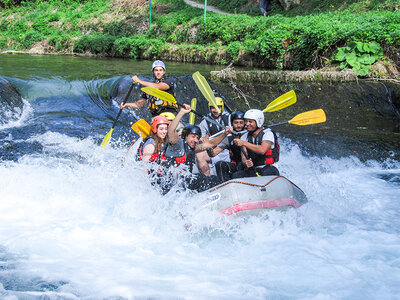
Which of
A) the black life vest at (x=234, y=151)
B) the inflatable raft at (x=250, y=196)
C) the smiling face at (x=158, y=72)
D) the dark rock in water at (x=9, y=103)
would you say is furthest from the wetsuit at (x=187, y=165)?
the dark rock in water at (x=9, y=103)

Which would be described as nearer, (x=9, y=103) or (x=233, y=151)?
(x=233, y=151)

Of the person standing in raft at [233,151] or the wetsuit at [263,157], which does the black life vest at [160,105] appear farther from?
the wetsuit at [263,157]

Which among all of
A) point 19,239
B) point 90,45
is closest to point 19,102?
point 19,239

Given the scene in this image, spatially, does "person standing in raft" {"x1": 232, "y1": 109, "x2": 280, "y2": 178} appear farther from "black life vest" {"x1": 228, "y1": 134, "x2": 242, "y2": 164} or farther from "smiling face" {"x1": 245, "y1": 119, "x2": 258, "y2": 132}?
"black life vest" {"x1": 228, "y1": 134, "x2": 242, "y2": 164}

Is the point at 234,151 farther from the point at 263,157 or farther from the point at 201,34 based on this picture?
the point at 201,34

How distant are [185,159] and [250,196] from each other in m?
1.08

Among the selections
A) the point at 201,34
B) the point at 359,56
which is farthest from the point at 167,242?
the point at 201,34

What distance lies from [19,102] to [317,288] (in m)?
6.88

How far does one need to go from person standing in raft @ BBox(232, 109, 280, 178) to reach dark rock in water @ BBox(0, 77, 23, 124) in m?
4.73

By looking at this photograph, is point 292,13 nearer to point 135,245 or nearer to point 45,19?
point 45,19

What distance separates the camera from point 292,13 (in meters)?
16.2

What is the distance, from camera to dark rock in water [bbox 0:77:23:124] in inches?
292

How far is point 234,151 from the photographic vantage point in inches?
218

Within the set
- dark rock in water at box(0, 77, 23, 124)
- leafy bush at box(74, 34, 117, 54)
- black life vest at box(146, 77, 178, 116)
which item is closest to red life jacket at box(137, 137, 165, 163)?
black life vest at box(146, 77, 178, 116)
